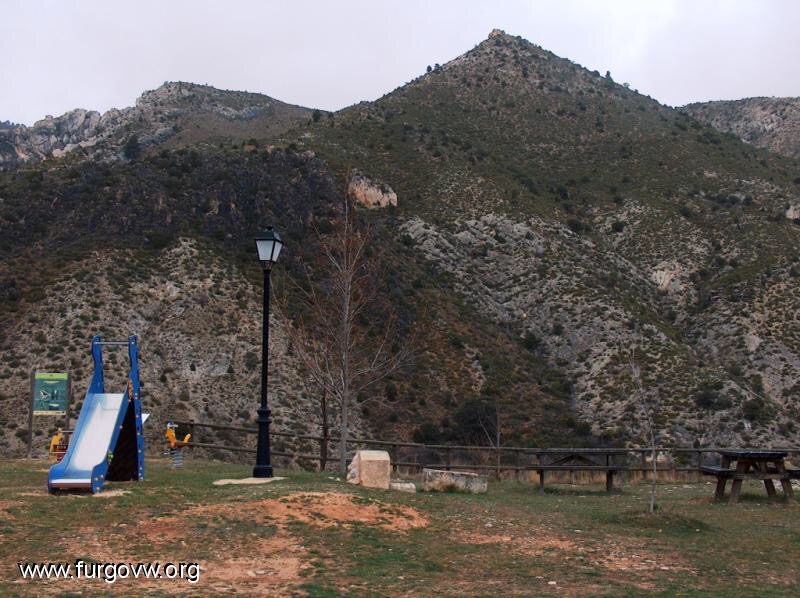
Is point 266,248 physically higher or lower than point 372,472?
higher

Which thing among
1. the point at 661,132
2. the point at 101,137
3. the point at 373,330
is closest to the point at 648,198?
the point at 661,132

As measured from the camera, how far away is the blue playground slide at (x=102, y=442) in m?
11.4

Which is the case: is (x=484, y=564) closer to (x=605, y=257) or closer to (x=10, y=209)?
(x=10, y=209)

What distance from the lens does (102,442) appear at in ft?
40.5

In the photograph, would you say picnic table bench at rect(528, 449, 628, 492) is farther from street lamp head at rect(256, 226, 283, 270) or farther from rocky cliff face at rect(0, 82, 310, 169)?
rocky cliff face at rect(0, 82, 310, 169)

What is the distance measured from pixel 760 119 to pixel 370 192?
75.1 metres

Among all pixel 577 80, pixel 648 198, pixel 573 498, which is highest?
pixel 577 80

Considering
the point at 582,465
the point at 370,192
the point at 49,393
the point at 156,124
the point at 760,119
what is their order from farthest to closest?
the point at 760,119
the point at 156,124
the point at 370,192
the point at 49,393
the point at 582,465

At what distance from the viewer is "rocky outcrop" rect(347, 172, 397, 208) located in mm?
53219

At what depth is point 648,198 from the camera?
5703cm

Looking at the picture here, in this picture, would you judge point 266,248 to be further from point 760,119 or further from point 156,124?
point 760,119

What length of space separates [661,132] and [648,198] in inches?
597

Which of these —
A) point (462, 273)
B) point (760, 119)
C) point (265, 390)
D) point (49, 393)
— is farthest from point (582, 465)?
point (760, 119)

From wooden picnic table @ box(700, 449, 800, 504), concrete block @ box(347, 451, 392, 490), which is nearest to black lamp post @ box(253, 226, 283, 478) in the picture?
concrete block @ box(347, 451, 392, 490)
